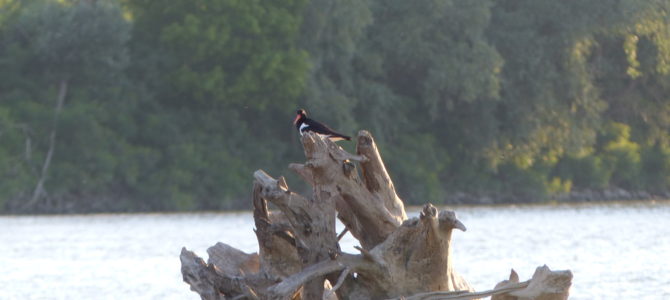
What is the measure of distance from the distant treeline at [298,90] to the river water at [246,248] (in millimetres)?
1359

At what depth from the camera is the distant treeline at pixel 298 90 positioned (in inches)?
1519

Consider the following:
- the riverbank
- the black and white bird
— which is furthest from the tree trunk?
the black and white bird

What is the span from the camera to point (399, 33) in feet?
132

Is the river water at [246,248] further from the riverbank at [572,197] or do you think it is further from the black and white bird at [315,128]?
the black and white bird at [315,128]

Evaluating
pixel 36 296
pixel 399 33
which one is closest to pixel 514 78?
pixel 399 33

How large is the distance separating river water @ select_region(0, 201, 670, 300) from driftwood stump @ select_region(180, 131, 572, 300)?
7.73m

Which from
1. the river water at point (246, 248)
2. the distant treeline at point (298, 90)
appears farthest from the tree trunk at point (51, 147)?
the river water at point (246, 248)

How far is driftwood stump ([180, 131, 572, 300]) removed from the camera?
40.2 ft

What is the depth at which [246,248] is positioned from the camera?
27922mm

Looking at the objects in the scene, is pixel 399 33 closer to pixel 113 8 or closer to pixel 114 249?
pixel 113 8

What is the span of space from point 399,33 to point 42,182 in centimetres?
1039

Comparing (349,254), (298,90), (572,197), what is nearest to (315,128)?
(349,254)

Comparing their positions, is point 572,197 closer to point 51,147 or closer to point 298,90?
point 298,90

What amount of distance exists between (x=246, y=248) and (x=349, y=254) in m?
15.5
